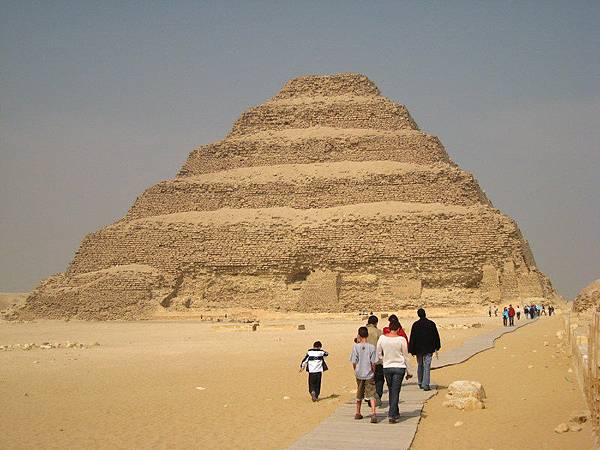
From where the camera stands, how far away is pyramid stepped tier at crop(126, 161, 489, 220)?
54938 mm

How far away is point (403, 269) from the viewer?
5044 centimetres

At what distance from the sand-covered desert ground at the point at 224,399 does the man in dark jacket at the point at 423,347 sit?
634 millimetres

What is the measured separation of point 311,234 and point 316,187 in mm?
4989

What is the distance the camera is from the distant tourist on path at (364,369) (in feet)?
36.2

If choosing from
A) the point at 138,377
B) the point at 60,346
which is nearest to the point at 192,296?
the point at 60,346

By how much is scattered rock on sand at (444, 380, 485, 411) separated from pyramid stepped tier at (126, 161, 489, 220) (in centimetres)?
4277

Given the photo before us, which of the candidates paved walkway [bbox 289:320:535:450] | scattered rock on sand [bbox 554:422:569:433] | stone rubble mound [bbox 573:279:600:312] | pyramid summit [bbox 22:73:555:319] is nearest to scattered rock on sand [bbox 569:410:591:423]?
scattered rock on sand [bbox 554:422:569:433]

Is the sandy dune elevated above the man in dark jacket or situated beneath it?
situated beneath

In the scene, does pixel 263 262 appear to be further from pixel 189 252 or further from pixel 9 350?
Answer: pixel 9 350

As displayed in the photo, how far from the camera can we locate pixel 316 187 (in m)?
Answer: 56.1

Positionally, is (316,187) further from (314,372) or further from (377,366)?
(377,366)

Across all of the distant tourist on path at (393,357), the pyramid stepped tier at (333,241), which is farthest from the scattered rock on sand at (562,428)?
the pyramid stepped tier at (333,241)

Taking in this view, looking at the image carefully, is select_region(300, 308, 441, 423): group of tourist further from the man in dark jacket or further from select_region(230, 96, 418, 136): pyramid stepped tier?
select_region(230, 96, 418, 136): pyramid stepped tier

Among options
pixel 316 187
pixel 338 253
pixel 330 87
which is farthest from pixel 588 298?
pixel 330 87
